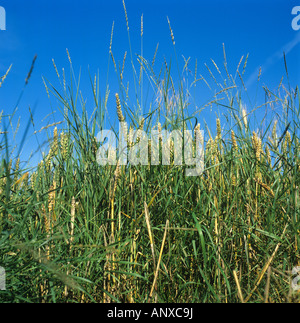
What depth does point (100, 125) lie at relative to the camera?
60.7 inches

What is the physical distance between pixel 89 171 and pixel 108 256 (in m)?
0.41

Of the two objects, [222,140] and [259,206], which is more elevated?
[222,140]

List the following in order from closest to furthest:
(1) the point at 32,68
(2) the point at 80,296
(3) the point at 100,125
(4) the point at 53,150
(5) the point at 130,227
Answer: (1) the point at 32,68 → (2) the point at 80,296 → (5) the point at 130,227 → (3) the point at 100,125 → (4) the point at 53,150

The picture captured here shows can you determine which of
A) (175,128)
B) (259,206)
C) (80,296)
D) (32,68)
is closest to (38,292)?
(80,296)

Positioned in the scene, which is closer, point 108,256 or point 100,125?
point 108,256

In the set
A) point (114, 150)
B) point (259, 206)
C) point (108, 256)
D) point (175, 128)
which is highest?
point (175, 128)

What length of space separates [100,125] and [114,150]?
14 cm

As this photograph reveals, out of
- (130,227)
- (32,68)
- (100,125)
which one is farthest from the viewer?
(100,125)

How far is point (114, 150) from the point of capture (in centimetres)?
156
